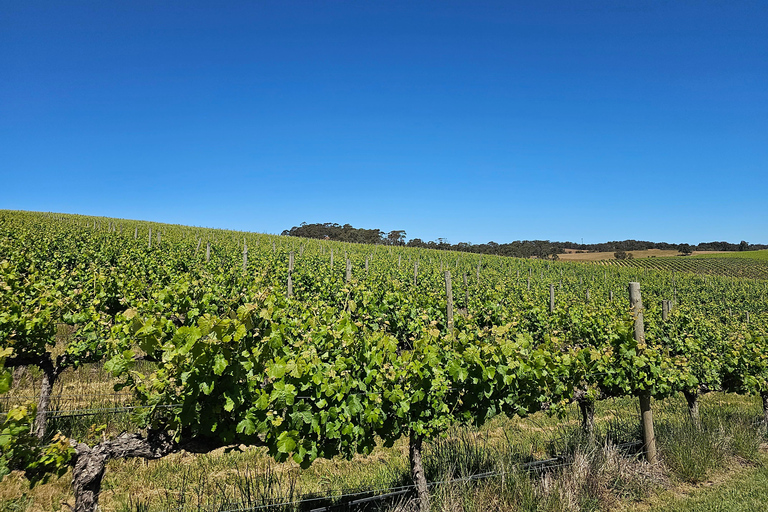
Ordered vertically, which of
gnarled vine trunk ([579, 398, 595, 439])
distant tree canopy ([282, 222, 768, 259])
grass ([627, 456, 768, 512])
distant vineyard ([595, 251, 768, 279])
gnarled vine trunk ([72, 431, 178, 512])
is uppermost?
distant tree canopy ([282, 222, 768, 259])

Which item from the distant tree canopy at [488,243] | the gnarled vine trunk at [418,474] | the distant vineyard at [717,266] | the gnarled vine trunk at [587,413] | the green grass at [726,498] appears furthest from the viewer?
the distant tree canopy at [488,243]

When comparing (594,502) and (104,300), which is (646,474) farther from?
(104,300)

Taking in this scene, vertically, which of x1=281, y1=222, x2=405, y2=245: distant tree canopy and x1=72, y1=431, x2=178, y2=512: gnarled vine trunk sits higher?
x1=281, y1=222, x2=405, y2=245: distant tree canopy

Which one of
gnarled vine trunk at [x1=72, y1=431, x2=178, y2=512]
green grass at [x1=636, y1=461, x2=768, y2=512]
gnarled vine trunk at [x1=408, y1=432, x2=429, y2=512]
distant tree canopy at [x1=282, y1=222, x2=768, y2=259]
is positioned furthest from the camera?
distant tree canopy at [x1=282, y1=222, x2=768, y2=259]

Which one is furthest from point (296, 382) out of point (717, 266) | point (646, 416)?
point (717, 266)

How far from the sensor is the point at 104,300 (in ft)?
22.2

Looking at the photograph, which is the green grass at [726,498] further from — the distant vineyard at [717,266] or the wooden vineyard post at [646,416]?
the distant vineyard at [717,266]

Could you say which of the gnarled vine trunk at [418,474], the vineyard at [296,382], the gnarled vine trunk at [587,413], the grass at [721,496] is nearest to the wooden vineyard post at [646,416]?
the vineyard at [296,382]

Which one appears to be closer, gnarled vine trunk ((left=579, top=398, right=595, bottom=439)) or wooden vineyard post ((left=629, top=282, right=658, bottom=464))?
wooden vineyard post ((left=629, top=282, right=658, bottom=464))

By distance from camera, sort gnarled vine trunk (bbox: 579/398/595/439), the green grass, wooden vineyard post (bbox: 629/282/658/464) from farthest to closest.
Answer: gnarled vine trunk (bbox: 579/398/595/439) → wooden vineyard post (bbox: 629/282/658/464) → the green grass

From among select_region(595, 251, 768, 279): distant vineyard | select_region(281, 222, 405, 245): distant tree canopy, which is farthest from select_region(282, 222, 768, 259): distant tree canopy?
select_region(595, 251, 768, 279): distant vineyard

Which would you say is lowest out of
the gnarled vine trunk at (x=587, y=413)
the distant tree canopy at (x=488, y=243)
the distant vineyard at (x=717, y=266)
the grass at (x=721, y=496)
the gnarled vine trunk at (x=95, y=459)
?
the grass at (x=721, y=496)

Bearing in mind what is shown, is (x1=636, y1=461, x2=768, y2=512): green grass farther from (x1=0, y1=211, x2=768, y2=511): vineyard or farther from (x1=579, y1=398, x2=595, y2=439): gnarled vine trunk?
(x1=579, y1=398, x2=595, y2=439): gnarled vine trunk

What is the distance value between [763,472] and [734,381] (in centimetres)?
175
